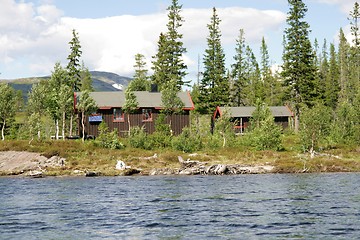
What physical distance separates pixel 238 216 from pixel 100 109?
167 ft

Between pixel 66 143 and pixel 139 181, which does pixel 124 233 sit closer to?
pixel 139 181

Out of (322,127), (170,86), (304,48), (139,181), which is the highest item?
(304,48)

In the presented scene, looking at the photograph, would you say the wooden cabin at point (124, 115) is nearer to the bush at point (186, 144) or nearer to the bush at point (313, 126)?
the bush at point (186, 144)

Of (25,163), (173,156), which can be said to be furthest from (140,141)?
(25,163)

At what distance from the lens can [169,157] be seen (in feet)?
178

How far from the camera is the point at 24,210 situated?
88.2 ft

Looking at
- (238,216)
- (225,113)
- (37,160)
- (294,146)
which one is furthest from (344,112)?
(238,216)

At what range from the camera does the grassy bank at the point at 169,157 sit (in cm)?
5012

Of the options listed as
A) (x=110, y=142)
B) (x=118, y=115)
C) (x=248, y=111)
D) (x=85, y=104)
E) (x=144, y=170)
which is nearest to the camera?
(x=144, y=170)

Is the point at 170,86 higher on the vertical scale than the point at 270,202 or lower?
higher

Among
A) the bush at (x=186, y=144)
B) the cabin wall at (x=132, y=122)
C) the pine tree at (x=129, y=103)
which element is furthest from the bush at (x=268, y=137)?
the pine tree at (x=129, y=103)

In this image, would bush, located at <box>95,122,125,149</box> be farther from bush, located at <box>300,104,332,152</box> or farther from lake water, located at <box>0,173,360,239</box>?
bush, located at <box>300,104,332,152</box>

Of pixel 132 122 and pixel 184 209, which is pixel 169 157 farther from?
pixel 184 209

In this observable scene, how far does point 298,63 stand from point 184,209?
58.5m
